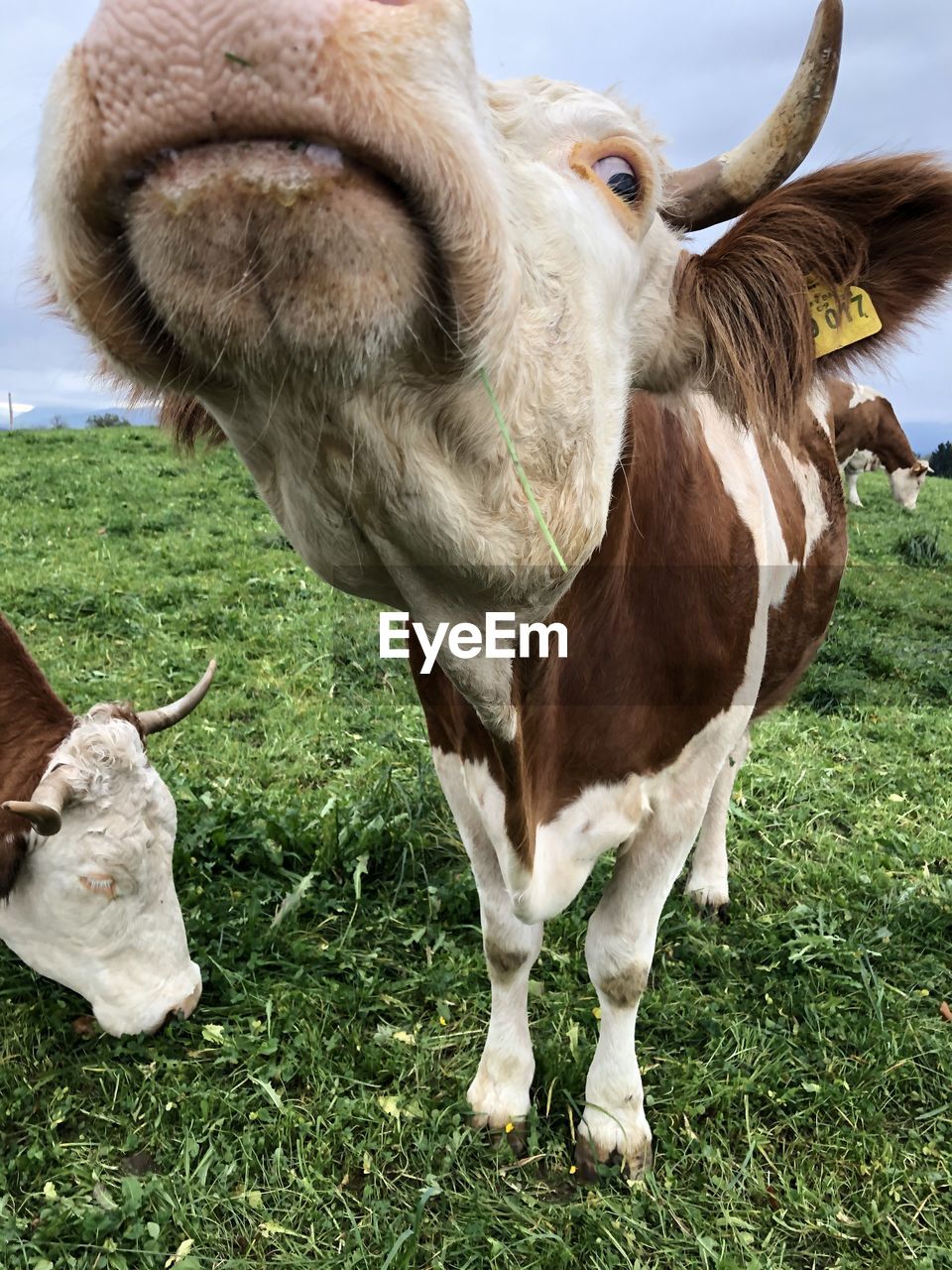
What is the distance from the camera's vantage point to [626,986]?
2529mm

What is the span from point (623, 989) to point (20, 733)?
2159 mm

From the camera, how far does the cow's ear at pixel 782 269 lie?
175 centimetres

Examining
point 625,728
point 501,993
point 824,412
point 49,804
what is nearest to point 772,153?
point 625,728

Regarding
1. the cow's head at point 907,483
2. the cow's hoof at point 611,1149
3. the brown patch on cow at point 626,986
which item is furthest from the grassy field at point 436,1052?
the cow's head at point 907,483

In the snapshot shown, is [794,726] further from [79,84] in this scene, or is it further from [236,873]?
[79,84]

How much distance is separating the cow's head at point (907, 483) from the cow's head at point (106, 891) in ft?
45.5

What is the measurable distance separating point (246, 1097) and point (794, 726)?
4123 mm

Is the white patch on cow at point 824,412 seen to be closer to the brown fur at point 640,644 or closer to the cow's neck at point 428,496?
the brown fur at point 640,644

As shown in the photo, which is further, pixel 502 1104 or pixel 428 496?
pixel 502 1104

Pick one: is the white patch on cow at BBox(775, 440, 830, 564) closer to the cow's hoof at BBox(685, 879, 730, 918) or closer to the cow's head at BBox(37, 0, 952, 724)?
the cow's hoof at BBox(685, 879, 730, 918)

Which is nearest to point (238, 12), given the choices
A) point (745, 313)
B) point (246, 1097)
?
point (745, 313)

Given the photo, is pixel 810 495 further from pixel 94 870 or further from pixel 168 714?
pixel 94 870

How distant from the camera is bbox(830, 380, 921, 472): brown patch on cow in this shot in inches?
488

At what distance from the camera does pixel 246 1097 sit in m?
2.74
